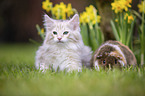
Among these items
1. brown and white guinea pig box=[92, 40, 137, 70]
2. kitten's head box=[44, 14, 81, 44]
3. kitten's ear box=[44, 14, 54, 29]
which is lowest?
brown and white guinea pig box=[92, 40, 137, 70]

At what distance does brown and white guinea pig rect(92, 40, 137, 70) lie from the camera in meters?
2.24

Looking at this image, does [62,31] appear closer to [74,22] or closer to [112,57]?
[74,22]

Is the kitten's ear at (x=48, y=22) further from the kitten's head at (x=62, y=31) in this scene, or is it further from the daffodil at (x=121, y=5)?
the daffodil at (x=121, y=5)

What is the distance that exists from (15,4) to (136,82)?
10.5 meters

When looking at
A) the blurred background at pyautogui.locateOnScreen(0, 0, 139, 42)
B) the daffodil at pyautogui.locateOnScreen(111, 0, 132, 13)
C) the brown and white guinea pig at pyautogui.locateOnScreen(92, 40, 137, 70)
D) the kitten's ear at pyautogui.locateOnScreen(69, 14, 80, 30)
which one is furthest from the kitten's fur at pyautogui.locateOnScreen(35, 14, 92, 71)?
the blurred background at pyautogui.locateOnScreen(0, 0, 139, 42)

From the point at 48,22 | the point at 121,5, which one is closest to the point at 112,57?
the point at 121,5

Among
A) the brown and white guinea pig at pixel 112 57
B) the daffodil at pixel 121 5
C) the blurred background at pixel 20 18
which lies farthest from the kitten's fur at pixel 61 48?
the blurred background at pixel 20 18

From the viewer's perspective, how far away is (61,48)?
238 centimetres

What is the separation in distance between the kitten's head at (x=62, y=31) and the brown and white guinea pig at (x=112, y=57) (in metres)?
0.41

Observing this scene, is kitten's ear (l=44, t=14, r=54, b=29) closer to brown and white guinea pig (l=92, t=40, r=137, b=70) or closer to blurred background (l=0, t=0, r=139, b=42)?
brown and white guinea pig (l=92, t=40, r=137, b=70)

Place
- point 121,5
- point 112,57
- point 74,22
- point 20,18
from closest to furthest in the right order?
point 112,57
point 74,22
point 121,5
point 20,18

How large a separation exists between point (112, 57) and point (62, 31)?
76cm

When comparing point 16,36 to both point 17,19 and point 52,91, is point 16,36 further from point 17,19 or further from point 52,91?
point 52,91

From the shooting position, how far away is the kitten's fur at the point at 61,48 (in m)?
2.32
